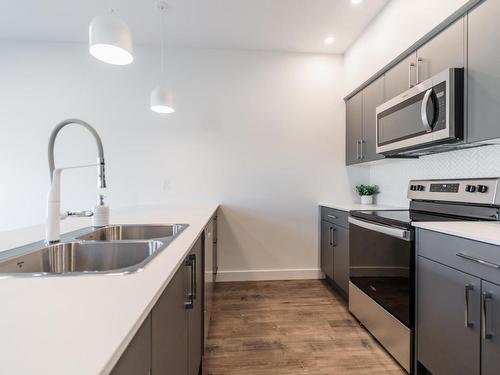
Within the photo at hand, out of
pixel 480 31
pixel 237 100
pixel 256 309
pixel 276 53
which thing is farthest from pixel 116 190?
pixel 480 31

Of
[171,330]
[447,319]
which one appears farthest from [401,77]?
[171,330]

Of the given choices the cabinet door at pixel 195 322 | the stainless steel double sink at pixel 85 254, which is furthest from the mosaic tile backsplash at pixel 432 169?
the stainless steel double sink at pixel 85 254

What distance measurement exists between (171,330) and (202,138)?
101 inches

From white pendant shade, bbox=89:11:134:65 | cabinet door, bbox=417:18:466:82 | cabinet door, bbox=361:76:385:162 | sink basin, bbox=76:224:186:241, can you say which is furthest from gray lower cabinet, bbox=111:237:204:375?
cabinet door, bbox=361:76:385:162

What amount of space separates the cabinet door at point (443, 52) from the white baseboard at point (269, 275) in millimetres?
2248

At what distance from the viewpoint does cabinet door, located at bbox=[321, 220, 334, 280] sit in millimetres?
2885

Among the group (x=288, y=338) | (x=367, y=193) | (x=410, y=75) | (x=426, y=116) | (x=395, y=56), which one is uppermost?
(x=395, y=56)

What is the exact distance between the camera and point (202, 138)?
3234 millimetres

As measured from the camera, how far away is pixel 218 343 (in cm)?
193

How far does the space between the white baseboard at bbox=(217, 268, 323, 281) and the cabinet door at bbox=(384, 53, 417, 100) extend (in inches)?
79.9

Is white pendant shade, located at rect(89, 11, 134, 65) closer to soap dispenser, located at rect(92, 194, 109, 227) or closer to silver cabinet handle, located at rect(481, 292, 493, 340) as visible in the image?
soap dispenser, located at rect(92, 194, 109, 227)

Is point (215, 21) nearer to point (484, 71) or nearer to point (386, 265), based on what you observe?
point (484, 71)

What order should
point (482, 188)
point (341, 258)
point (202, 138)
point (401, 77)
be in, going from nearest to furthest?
point (482, 188) < point (401, 77) < point (341, 258) < point (202, 138)

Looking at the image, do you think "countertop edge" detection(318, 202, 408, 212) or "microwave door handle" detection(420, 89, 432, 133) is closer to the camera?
"microwave door handle" detection(420, 89, 432, 133)
